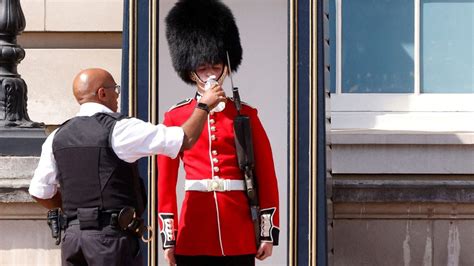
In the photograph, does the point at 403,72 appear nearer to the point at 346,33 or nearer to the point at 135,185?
the point at 346,33

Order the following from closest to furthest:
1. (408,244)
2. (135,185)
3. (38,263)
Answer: (135,185)
(38,263)
(408,244)

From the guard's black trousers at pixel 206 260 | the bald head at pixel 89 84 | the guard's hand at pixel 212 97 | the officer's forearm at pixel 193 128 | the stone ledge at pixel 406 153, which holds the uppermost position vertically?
the bald head at pixel 89 84

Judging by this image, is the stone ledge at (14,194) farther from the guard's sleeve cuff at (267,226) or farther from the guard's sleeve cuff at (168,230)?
the guard's sleeve cuff at (267,226)

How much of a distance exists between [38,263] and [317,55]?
1.75 meters

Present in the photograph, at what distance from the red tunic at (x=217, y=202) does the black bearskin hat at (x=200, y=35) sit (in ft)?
1.01

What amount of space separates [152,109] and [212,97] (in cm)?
97

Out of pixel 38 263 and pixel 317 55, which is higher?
pixel 317 55

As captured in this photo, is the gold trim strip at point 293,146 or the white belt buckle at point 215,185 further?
the gold trim strip at point 293,146

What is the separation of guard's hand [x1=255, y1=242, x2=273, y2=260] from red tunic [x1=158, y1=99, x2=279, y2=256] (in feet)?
0.08

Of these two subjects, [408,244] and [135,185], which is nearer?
[135,185]

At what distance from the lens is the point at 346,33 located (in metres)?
8.59

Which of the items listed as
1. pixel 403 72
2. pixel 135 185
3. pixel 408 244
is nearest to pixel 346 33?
pixel 403 72

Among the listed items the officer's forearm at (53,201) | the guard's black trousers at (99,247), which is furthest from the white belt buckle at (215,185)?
the officer's forearm at (53,201)

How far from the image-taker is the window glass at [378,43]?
859 centimetres
